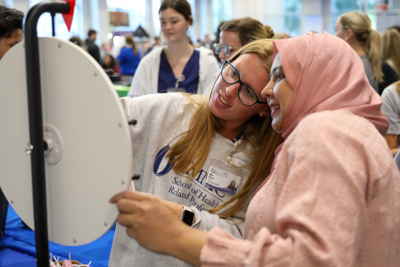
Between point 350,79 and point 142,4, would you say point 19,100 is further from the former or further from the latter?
point 142,4

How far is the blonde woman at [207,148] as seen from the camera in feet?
3.94

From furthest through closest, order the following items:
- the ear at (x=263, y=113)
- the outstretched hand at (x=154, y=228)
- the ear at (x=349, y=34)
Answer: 1. the ear at (x=349, y=34)
2. the ear at (x=263, y=113)
3. the outstretched hand at (x=154, y=228)

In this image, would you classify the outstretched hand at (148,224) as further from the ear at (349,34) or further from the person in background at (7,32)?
the ear at (349,34)

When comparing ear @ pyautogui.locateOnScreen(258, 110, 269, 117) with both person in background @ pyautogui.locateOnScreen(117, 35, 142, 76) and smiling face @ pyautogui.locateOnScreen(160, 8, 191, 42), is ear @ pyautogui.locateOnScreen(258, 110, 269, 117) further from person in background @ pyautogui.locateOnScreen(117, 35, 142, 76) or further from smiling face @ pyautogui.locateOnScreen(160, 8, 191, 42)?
person in background @ pyautogui.locateOnScreen(117, 35, 142, 76)

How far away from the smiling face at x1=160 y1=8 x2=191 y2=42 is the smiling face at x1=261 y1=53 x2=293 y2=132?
200 cm

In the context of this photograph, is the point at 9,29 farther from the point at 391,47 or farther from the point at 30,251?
the point at 391,47

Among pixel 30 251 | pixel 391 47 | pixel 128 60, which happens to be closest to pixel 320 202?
pixel 30 251

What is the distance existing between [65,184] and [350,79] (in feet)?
2.23

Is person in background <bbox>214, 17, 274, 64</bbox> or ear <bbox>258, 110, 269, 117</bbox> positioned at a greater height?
person in background <bbox>214, 17, 274, 64</bbox>

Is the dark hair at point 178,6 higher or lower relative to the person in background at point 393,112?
higher

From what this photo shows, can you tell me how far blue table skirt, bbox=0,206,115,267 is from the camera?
1607mm

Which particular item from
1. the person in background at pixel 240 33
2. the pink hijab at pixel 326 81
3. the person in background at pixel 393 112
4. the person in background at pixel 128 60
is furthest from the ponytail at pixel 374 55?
the person in background at pixel 128 60

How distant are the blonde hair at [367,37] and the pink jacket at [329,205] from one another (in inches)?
95.2

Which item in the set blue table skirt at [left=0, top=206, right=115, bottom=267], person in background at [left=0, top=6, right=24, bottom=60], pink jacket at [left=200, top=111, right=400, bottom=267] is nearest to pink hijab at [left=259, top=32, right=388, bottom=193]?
pink jacket at [left=200, top=111, right=400, bottom=267]
